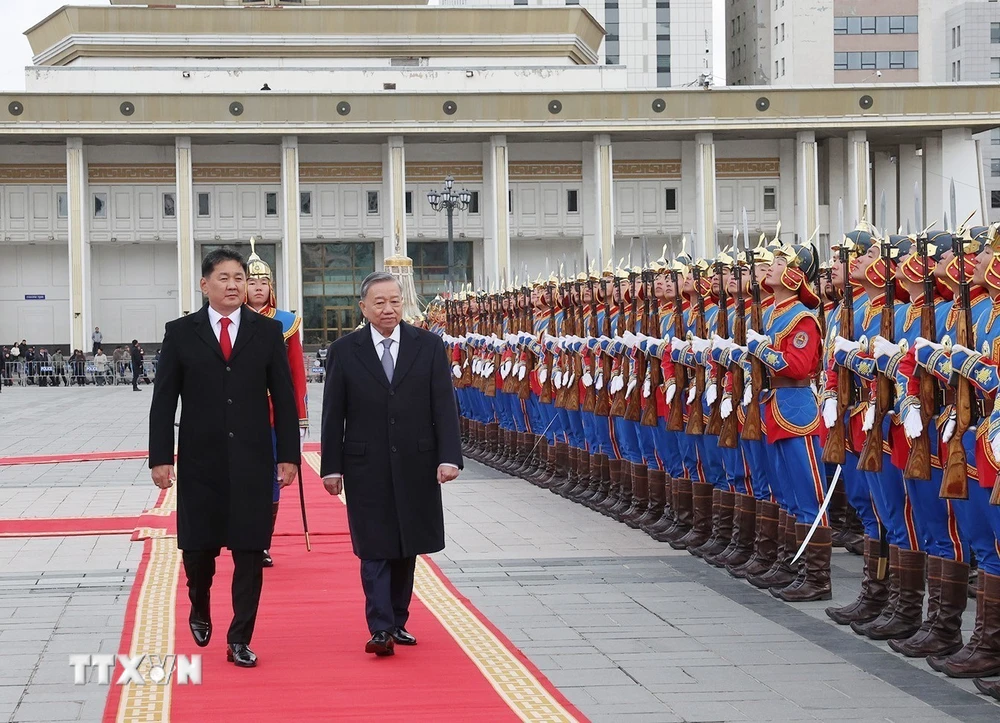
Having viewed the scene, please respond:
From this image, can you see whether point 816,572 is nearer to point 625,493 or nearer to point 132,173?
point 625,493

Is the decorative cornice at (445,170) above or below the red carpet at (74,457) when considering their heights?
above

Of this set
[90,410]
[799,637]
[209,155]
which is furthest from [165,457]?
[209,155]

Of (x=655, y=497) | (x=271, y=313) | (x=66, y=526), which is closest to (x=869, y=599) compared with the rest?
(x=655, y=497)

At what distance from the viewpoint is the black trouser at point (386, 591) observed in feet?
22.9

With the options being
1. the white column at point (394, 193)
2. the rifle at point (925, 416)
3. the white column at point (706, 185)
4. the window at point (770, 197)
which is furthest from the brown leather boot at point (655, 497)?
the window at point (770, 197)

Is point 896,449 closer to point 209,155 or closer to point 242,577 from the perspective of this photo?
point 242,577

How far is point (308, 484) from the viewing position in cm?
1494

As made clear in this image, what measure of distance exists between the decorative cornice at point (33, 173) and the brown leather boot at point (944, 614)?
55434 millimetres

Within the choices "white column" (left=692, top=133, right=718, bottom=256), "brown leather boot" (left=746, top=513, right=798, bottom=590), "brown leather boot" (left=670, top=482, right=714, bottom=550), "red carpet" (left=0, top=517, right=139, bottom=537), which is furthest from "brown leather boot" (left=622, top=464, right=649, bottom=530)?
"white column" (left=692, top=133, right=718, bottom=256)

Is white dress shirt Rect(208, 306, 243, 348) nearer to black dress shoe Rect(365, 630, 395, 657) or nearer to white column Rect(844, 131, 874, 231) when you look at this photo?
black dress shoe Rect(365, 630, 395, 657)

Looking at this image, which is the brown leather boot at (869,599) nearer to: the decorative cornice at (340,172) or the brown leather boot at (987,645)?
the brown leather boot at (987,645)

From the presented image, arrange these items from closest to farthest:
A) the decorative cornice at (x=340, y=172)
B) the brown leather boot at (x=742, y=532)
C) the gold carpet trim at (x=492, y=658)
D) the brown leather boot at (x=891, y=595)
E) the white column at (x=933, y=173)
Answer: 1. the gold carpet trim at (x=492, y=658)
2. the brown leather boot at (x=891, y=595)
3. the brown leather boot at (x=742, y=532)
4. the white column at (x=933, y=173)
5. the decorative cornice at (x=340, y=172)

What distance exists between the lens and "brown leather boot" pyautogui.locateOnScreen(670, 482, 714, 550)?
1052cm

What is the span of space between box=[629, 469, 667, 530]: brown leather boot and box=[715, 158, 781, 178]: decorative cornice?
5010 centimetres
